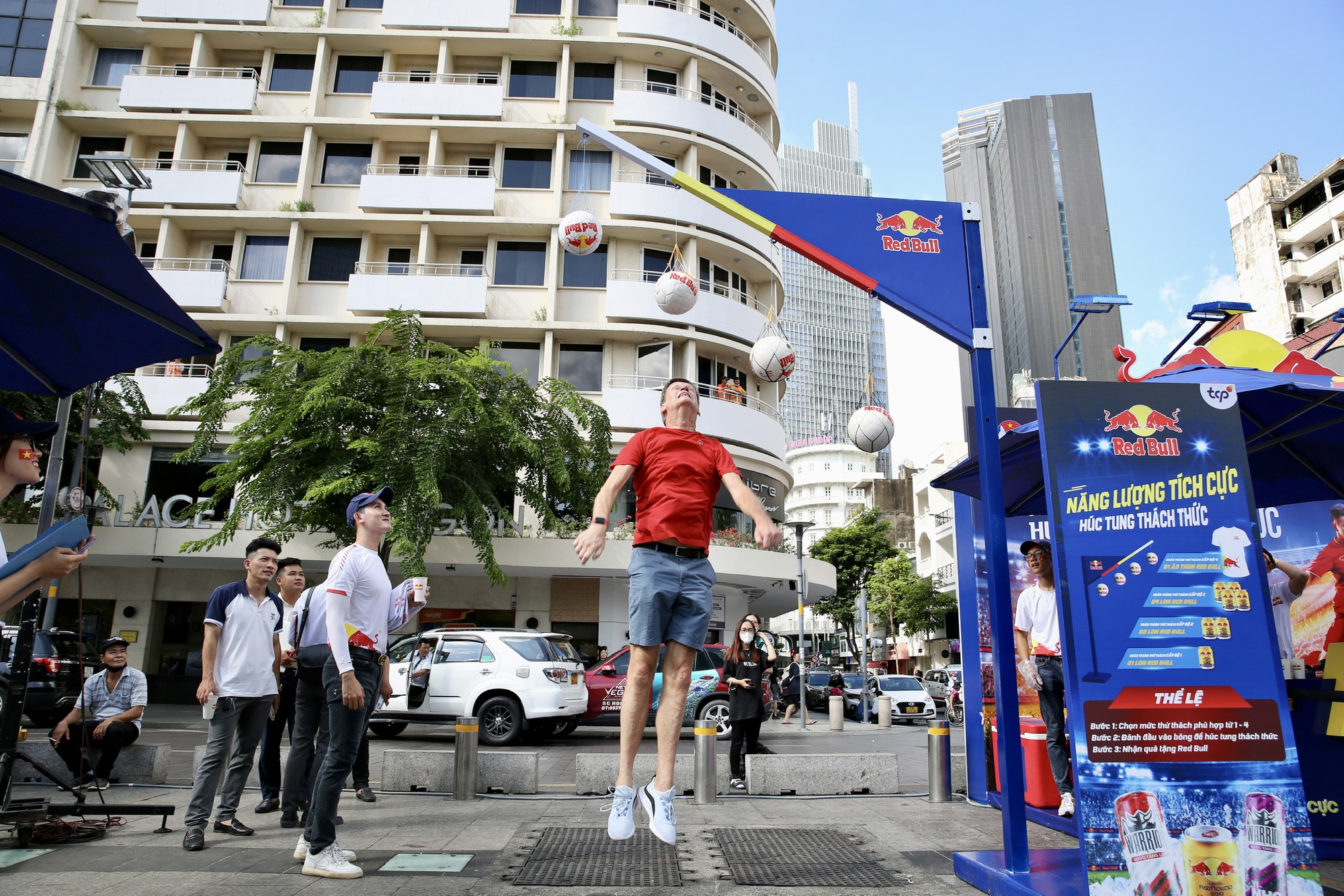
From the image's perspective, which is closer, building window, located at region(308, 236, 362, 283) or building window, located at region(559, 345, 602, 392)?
building window, located at region(559, 345, 602, 392)

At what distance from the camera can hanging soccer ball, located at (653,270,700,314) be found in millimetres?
15164

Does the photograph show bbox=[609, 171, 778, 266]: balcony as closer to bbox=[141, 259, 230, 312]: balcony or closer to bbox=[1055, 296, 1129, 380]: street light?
bbox=[141, 259, 230, 312]: balcony

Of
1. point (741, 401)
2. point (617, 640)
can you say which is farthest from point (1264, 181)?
point (617, 640)

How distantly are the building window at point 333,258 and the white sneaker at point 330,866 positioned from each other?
83.5ft

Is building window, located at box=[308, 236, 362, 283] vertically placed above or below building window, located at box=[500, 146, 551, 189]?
below

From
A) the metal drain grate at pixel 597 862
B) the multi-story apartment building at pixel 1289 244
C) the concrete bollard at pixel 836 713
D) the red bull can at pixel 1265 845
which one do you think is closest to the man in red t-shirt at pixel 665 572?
the metal drain grate at pixel 597 862

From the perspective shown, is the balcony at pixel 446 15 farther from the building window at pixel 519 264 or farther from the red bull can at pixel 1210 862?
the red bull can at pixel 1210 862

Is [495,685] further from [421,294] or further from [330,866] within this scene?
[421,294]

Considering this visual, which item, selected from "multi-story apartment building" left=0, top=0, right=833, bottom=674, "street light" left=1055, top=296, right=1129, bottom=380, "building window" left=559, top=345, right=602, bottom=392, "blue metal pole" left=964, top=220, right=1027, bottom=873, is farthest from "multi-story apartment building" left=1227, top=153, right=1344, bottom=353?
"blue metal pole" left=964, top=220, right=1027, bottom=873

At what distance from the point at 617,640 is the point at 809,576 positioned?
266 inches

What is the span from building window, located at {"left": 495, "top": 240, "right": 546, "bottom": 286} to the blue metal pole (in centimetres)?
2364

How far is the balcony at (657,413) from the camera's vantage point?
25.6 metres

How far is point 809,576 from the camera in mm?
27500

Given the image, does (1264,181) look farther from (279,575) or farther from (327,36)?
(279,575)
